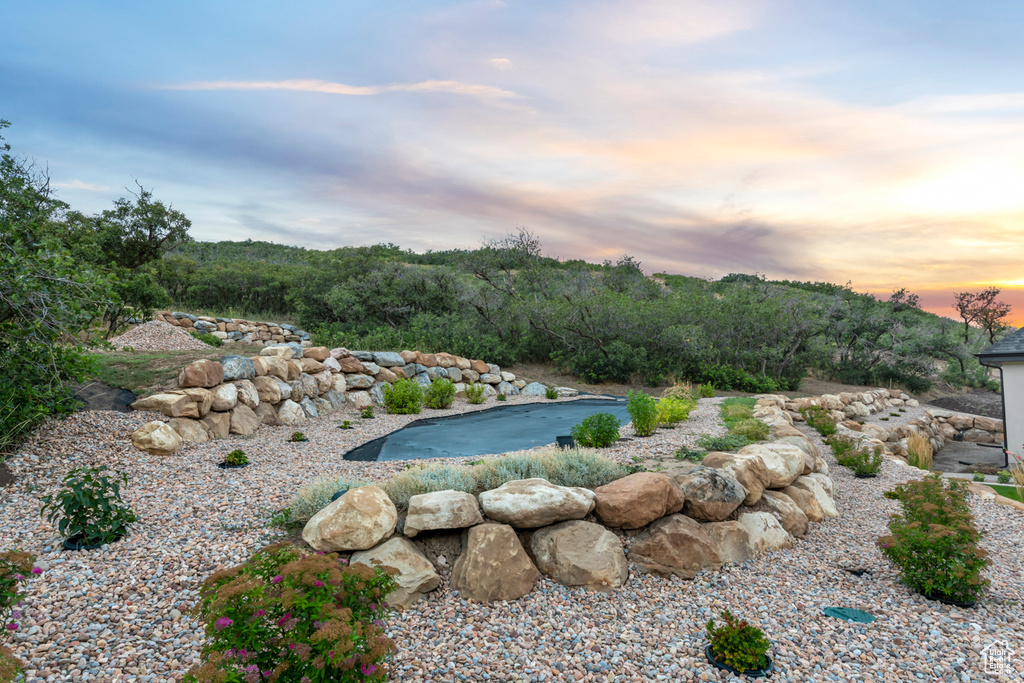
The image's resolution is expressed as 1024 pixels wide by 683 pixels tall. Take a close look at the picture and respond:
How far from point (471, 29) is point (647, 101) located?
10.8 ft

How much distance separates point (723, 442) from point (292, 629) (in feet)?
18.4

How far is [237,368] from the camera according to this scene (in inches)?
308

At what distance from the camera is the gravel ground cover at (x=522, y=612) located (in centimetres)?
249

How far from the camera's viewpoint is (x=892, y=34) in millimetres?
6531

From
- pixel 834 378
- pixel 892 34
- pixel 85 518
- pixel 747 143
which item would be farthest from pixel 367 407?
pixel 834 378

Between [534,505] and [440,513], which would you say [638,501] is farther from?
[440,513]

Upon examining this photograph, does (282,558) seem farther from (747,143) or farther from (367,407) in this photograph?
(747,143)

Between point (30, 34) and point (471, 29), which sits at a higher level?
point (471, 29)

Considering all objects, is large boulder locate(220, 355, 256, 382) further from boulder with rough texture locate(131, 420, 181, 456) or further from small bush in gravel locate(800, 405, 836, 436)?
small bush in gravel locate(800, 405, 836, 436)

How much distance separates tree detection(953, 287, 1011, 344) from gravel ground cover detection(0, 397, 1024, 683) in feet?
77.7

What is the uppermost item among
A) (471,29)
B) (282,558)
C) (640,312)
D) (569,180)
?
(471,29)

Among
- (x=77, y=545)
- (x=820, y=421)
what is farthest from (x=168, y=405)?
(x=820, y=421)

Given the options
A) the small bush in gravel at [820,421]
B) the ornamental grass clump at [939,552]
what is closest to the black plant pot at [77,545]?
the ornamental grass clump at [939,552]

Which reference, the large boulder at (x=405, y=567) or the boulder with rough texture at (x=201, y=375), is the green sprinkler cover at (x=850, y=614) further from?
the boulder with rough texture at (x=201, y=375)
